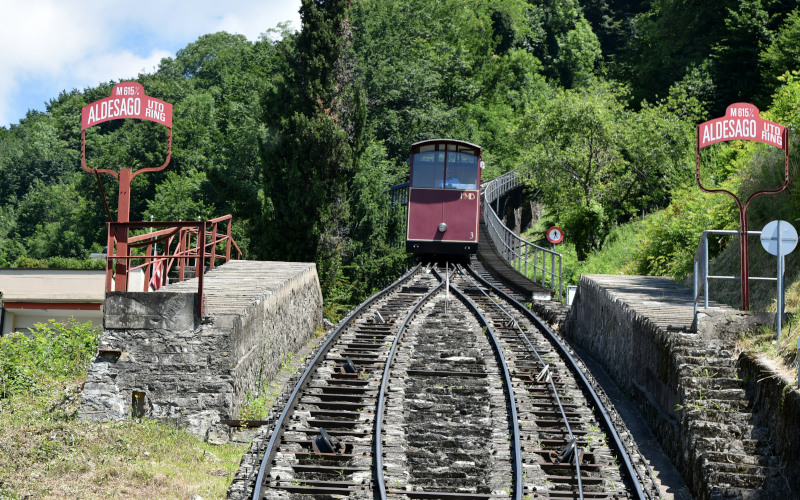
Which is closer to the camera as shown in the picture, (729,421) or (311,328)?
(729,421)

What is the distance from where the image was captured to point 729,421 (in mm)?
9102

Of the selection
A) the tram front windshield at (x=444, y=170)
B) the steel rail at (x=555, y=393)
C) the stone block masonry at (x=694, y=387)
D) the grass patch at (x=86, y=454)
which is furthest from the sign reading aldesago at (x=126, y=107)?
the tram front windshield at (x=444, y=170)

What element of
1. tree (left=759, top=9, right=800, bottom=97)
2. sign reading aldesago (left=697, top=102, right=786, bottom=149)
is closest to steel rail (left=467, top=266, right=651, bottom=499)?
sign reading aldesago (left=697, top=102, right=786, bottom=149)

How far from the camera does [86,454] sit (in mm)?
8734

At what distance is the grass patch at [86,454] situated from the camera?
7.95 metres

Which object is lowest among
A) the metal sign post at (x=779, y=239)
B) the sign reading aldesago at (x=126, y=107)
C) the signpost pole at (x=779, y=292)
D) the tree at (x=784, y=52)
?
the signpost pole at (x=779, y=292)

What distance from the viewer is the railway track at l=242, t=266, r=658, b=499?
834cm

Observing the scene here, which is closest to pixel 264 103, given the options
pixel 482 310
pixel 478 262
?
pixel 478 262

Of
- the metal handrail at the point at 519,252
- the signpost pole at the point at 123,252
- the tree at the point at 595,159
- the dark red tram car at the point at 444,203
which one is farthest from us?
the tree at the point at 595,159

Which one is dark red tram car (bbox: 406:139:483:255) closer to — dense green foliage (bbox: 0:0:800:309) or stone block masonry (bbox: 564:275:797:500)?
dense green foliage (bbox: 0:0:800:309)

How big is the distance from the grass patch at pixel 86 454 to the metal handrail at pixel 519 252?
1202 cm

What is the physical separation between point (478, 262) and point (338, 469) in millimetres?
21738

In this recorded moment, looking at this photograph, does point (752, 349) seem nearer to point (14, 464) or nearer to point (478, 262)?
point (14, 464)

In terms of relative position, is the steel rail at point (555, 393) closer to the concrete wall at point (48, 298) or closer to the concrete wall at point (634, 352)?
the concrete wall at point (634, 352)
